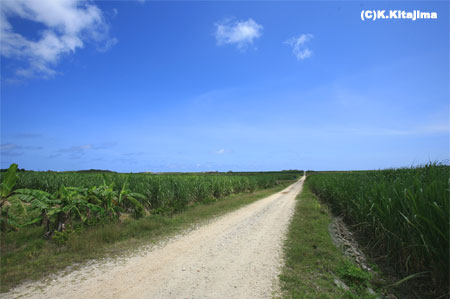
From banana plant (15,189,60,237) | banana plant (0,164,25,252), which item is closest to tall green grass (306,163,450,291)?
banana plant (15,189,60,237)

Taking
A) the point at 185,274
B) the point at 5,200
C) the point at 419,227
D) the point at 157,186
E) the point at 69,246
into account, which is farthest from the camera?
the point at 157,186

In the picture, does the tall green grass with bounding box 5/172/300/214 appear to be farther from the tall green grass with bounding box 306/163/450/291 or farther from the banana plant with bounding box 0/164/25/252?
the tall green grass with bounding box 306/163/450/291

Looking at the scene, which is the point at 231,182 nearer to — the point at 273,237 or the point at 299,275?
the point at 273,237

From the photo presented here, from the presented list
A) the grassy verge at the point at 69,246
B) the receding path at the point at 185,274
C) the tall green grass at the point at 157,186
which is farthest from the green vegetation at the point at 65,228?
the tall green grass at the point at 157,186

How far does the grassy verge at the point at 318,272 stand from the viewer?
4.05m

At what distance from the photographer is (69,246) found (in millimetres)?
6434

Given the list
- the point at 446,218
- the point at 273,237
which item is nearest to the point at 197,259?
the point at 273,237

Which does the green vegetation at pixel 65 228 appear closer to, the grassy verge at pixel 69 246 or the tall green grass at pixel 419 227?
the grassy verge at pixel 69 246

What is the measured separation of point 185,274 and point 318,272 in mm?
2941

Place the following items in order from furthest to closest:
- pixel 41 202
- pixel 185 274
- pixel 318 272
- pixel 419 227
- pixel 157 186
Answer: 1. pixel 157 186
2. pixel 41 202
3. pixel 318 272
4. pixel 185 274
5. pixel 419 227

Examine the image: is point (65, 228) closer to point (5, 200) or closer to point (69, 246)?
point (69, 246)

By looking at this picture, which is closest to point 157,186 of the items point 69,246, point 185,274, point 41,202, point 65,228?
point 65,228

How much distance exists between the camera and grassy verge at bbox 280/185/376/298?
4.05m

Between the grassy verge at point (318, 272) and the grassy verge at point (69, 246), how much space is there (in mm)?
4496
